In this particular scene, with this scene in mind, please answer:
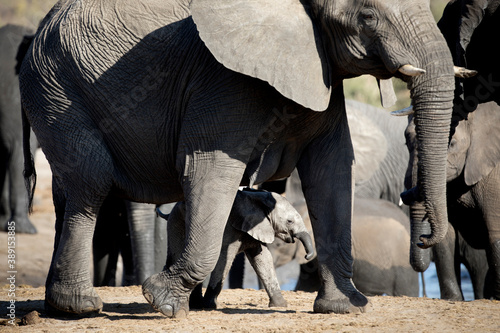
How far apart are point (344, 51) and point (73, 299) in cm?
231

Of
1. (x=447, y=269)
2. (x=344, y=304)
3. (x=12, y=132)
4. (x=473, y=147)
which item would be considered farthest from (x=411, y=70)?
(x=12, y=132)

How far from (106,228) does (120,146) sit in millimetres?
3206

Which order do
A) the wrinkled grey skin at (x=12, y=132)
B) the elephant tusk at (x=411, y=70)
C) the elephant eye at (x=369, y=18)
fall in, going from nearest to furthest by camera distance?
the elephant tusk at (x=411, y=70)
the elephant eye at (x=369, y=18)
the wrinkled grey skin at (x=12, y=132)

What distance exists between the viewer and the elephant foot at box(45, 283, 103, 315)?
520cm

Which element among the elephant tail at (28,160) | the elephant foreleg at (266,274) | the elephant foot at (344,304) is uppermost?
the elephant tail at (28,160)

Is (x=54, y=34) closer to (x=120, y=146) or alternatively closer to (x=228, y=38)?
(x=120, y=146)

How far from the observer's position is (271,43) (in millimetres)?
4730

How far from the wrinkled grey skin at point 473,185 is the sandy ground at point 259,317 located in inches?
47.1

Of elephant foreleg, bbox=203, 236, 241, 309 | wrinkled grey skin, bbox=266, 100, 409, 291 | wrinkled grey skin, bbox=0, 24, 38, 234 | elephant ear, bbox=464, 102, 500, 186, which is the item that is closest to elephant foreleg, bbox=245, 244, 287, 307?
elephant foreleg, bbox=203, 236, 241, 309

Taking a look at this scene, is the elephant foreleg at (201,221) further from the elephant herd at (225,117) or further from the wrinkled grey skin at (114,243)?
the wrinkled grey skin at (114,243)

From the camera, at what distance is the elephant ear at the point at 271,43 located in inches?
183

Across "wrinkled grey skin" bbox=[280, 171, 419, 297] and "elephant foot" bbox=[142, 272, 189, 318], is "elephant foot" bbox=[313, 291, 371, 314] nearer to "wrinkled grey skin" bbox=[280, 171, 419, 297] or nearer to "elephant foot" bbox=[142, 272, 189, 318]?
"elephant foot" bbox=[142, 272, 189, 318]

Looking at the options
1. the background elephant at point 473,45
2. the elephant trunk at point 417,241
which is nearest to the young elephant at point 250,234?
the elephant trunk at point 417,241

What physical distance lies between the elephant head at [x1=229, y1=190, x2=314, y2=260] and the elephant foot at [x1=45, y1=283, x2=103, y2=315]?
1.07 meters
